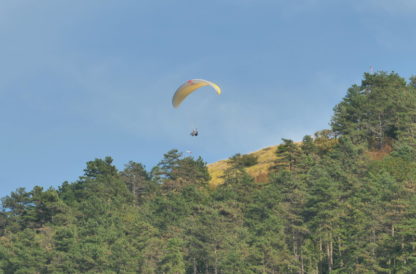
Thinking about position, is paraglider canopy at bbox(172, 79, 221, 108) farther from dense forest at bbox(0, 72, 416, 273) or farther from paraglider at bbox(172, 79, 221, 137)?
dense forest at bbox(0, 72, 416, 273)

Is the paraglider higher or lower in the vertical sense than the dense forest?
higher

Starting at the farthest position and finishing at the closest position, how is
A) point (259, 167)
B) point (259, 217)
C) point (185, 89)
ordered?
1. point (259, 167)
2. point (259, 217)
3. point (185, 89)

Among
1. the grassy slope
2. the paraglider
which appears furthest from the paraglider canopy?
the grassy slope

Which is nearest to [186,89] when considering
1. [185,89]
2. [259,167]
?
[185,89]

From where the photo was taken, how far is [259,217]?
7244 centimetres

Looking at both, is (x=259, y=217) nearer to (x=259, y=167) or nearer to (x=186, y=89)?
(x=186, y=89)

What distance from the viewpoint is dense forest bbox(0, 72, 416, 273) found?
56700 mm

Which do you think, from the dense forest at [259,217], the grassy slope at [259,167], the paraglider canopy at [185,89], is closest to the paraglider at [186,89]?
the paraglider canopy at [185,89]

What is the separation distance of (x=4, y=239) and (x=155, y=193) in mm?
25506

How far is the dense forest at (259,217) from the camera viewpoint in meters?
56.7

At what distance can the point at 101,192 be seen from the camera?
94125 millimetres

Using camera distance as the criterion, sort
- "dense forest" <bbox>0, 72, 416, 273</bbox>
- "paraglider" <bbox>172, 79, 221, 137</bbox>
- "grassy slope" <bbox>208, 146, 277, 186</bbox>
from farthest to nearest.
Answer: "grassy slope" <bbox>208, 146, 277, 186</bbox>, "paraglider" <bbox>172, 79, 221, 137</bbox>, "dense forest" <bbox>0, 72, 416, 273</bbox>

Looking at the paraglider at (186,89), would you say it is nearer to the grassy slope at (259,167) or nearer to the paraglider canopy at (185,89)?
the paraglider canopy at (185,89)

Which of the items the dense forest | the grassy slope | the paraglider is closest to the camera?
the dense forest
